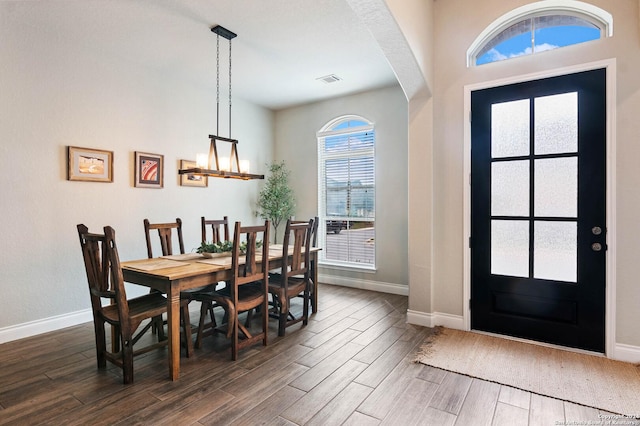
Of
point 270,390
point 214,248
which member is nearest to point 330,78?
point 214,248

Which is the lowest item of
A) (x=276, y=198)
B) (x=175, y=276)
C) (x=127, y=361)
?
(x=127, y=361)

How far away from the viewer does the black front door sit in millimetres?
2799

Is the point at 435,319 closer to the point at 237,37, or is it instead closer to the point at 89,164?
the point at 237,37

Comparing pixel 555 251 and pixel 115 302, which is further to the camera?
pixel 555 251

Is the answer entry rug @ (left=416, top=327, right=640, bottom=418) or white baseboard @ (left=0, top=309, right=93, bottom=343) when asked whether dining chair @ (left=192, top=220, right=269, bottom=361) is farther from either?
white baseboard @ (left=0, top=309, right=93, bottom=343)

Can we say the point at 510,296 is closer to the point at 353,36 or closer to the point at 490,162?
the point at 490,162

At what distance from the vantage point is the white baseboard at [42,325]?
10.5ft

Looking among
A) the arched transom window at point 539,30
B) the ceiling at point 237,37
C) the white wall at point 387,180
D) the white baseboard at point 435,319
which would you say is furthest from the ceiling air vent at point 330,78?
Answer: the white baseboard at point 435,319

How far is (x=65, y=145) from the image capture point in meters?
3.57

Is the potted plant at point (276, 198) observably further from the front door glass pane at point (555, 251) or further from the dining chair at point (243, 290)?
the front door glass pane at point (555, 251)

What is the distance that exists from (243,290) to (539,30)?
12.2 feet

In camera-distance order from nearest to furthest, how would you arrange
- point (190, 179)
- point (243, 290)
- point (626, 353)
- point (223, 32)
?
point (626, 353) → point (243, 290) → point (223, 32) → point (190, 179)

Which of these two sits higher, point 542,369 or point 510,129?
point 510,129

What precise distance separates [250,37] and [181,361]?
10.6ft
